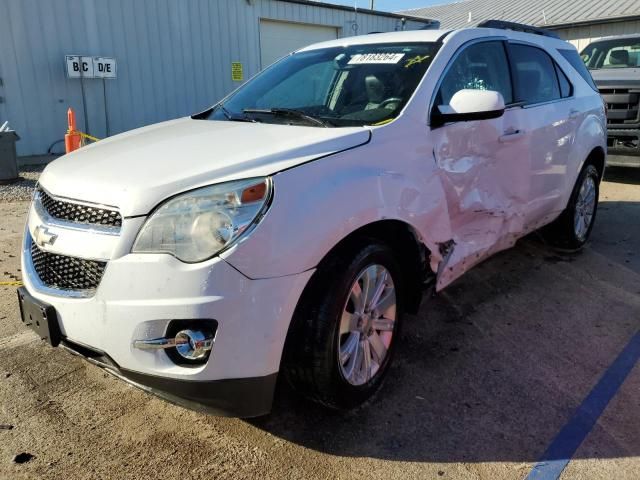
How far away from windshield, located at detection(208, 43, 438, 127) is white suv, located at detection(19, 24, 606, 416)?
0.01 meters

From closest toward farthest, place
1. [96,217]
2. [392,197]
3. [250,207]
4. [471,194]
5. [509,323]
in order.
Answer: [250,207]
[96,217]
[392,197]
[471,194]
[509,323]

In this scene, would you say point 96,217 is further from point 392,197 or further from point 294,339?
point 392,197

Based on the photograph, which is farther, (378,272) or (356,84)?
(356,84)

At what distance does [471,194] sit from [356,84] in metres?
0.94

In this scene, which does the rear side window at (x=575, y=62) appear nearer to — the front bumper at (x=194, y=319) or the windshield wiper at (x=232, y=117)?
the windshield wiper at (x=232, y=117)

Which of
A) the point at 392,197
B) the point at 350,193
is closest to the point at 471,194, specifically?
the point at 392,197

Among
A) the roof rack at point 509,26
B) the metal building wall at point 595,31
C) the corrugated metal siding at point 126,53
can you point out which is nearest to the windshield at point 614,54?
the roof rack at point 509,26

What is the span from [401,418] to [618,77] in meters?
8.01

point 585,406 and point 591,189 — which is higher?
point 591,189

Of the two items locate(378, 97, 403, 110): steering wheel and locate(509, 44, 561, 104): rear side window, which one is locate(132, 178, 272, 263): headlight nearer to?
locate(378, 97, 403, 110): steering wheel

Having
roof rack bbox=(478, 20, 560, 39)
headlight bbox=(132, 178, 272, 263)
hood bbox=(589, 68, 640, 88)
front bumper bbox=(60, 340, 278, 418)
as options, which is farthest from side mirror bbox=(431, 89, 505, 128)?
hood bbox=(589, 68, 640, 88)

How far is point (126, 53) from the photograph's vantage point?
10922 millimetres

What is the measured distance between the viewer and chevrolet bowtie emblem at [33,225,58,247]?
2373 mm

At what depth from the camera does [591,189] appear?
17.4 feet
